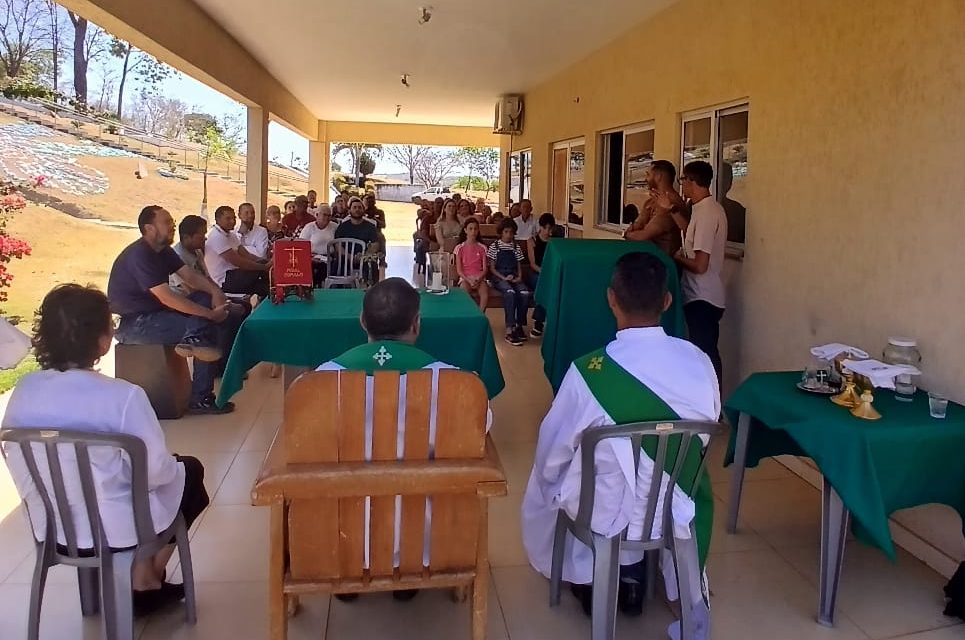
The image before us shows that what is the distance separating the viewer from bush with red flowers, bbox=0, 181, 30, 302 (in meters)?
5.75

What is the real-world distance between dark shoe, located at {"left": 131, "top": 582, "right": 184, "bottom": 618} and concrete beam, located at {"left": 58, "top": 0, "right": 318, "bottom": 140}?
3.21 meters

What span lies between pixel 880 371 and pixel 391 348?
5.62ft

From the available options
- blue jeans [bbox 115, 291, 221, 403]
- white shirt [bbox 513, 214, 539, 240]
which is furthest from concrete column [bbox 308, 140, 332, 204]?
blue jeans [bbox 115, 291, 221, 403]

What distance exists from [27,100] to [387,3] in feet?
12.8

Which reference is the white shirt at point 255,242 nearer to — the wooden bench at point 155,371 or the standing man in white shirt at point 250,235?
the standing man in white shirt at point 250,235

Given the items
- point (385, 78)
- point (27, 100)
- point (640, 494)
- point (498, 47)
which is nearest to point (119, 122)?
point (27, 100)

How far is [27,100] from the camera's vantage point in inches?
280

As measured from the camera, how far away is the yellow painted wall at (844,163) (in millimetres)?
2709

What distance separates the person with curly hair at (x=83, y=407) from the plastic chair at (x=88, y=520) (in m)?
0.02

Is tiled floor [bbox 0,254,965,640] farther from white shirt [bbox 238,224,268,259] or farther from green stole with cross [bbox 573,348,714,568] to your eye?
white shirt [bbox 238,224,268,259]

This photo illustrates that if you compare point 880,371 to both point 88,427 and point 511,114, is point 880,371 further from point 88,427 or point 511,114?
point 511,114

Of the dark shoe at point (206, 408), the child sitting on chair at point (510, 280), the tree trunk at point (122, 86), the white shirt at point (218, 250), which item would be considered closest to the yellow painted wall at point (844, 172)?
the child sitting on chair at point (510, 280)

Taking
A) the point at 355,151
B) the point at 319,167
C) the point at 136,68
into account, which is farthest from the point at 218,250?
the point at 355,151

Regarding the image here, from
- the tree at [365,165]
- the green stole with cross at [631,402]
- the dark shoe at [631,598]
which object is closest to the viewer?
the green stole with cross at [631,402]
